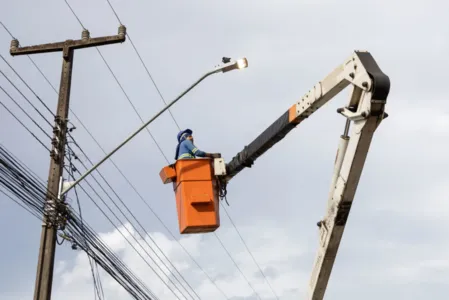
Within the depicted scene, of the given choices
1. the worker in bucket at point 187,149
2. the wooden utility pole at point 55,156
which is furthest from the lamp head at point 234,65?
the wooden utility pole at point 55,156

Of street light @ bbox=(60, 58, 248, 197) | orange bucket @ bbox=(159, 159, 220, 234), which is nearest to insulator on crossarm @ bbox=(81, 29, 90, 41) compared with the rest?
street light @ bbox=(60, 58, 248, 197)

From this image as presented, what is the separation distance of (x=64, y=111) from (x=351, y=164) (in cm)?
802

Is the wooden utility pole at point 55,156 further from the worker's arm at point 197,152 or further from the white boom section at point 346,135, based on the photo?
the white boom section at point 346,135

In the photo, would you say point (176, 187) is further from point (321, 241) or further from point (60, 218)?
point (60, 218)

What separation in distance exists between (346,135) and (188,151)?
3.34 m

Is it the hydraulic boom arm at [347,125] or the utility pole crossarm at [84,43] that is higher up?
the utility pole crossarm at [84,43]

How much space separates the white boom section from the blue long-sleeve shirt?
2496 mm

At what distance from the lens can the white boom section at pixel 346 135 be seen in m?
6.41

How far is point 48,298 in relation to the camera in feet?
39.0

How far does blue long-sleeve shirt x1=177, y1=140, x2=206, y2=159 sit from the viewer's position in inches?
379

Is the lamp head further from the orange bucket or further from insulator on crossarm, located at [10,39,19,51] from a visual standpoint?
insulator on crossarm, located at [10,39,19,51]

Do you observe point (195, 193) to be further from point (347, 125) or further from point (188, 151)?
point (347, 125)

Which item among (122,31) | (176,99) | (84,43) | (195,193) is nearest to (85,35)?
(84,43)

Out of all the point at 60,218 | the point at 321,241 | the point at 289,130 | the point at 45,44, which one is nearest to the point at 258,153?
the point at 289,130
